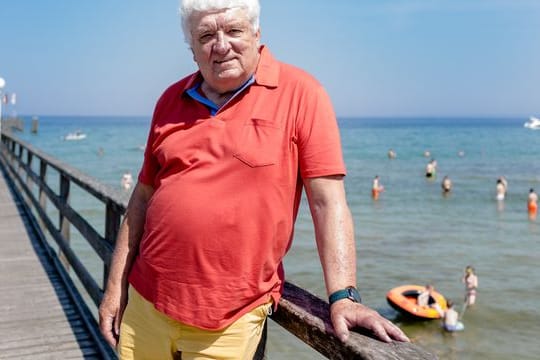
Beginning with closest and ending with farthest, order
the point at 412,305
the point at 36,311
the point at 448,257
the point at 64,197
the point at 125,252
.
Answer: the point at 125,252 < the point at 36,311 < the point at 64,197 < the point at 412,305 < the point at 448,257

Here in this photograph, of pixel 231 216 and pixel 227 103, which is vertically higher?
pixel 227 103

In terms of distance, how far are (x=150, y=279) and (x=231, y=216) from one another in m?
0.36

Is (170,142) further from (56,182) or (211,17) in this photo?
(56,182)

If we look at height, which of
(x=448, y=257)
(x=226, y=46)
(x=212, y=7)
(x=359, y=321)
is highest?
(x=212, y=7)

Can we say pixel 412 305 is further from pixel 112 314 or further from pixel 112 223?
pixel 112 314

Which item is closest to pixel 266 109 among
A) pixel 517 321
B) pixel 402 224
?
pixel 517 321

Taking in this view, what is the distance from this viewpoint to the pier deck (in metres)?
3.57

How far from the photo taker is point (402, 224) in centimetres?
2106

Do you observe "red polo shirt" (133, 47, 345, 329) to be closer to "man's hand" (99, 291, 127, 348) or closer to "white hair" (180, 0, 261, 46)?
"white hair" (180, 0, 261, 46)

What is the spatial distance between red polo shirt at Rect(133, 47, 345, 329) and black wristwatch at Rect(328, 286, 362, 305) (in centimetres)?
20

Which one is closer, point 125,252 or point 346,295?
point 346,295

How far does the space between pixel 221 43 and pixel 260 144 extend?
12.1 inches

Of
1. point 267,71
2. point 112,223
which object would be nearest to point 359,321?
point 267,71

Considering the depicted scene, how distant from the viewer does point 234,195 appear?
1589 mm
